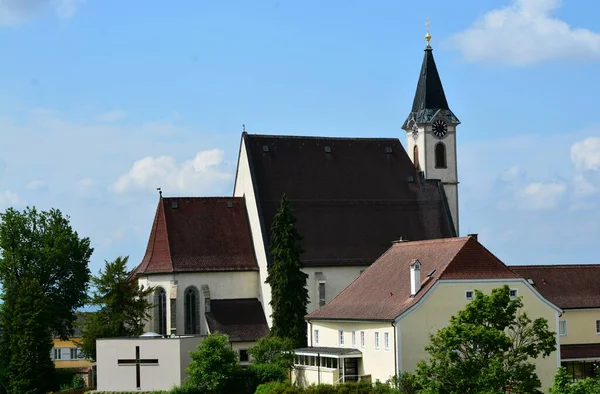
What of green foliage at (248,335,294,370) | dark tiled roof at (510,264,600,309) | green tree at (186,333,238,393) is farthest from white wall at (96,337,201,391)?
dark tiled roof at (510,264,600,309)

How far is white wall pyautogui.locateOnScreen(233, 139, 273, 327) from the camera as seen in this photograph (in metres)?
78.1

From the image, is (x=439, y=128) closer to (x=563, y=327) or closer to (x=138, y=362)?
(x=563, y=327)

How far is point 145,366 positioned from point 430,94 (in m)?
29.5

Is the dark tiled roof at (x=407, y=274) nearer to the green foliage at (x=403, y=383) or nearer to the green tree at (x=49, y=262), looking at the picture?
the green foliage at (x=403, y=383)

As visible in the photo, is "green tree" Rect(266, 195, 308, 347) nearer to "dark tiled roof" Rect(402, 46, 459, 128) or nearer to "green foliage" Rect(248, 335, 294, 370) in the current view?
"green foliage" Rect(248, 335, 294, 370)

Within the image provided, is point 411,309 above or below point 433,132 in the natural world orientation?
below

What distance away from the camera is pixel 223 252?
262ft

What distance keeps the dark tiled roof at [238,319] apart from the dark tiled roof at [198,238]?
2.14 meters

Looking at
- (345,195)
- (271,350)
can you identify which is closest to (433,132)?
(345,195)

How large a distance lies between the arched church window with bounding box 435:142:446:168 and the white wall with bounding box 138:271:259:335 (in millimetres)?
15027

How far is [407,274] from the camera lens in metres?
62.8

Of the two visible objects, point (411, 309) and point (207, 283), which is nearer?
point (411, 309)

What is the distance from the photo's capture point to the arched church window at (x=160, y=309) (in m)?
78.3

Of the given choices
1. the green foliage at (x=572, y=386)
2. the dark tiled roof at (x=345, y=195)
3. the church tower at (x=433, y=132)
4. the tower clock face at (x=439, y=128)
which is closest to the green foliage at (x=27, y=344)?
the dark tiled roof at (x=345, y=195)
